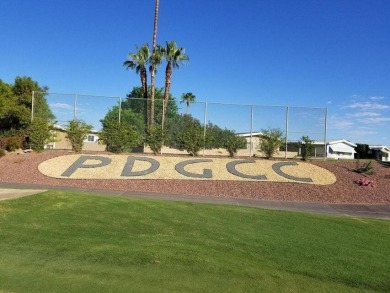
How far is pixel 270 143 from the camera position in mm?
23125

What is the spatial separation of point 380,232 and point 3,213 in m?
8.18

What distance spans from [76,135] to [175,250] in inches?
715

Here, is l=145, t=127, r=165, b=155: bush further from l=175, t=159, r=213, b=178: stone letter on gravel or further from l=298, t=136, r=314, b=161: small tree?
l=298, t=136, r=314, b=161: small tree

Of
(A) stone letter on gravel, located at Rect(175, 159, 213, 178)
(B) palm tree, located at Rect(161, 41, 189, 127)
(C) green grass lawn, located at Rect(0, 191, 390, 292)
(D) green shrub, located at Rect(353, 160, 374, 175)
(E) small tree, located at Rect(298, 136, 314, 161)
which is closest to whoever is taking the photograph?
(C) green grass lawn, located at Rect(0, 191, 390, 292)

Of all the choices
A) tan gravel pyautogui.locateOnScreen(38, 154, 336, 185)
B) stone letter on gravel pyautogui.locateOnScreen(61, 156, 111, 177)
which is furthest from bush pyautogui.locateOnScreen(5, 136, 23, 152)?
stone letter on gravel pyautogui.locateOnScreen(61, 156, 111, 177)

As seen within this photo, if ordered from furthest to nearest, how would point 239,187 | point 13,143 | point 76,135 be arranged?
point 76,135, point 13,143, point 239,187

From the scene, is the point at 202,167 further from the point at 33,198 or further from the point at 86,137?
the point at 33,198

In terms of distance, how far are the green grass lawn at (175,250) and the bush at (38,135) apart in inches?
526

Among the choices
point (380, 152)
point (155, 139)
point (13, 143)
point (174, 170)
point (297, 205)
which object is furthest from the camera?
point (380, 152)

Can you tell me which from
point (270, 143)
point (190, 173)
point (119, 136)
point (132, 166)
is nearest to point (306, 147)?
point (270, 143)

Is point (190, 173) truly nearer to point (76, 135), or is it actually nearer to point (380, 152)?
point (76, 135)

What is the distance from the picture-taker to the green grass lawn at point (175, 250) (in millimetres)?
4641

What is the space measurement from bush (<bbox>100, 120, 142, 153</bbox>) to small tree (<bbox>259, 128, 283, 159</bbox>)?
744 cm

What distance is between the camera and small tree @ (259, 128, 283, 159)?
2311 centimetres
